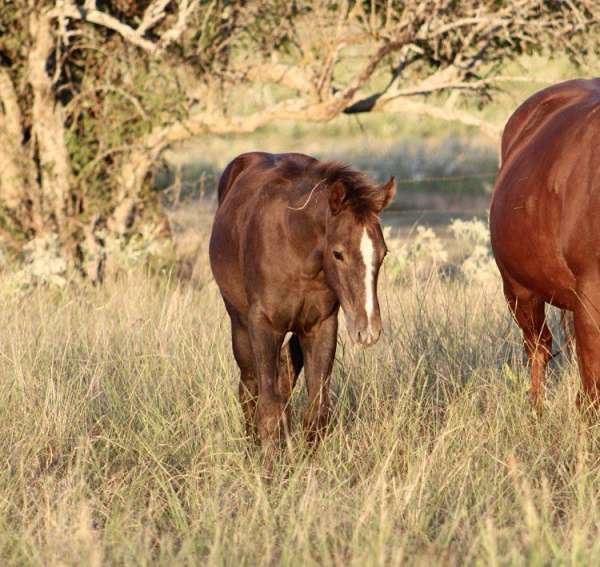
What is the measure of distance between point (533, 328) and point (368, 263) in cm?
193

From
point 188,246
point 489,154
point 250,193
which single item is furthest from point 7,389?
point 489,154

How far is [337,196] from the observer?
15.0 ft

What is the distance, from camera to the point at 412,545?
12.6 ft

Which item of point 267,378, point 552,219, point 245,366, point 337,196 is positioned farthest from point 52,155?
point 337,196

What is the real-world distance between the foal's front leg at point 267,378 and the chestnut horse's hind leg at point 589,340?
3.89 ft

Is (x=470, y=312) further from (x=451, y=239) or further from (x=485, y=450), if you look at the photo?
(x=451, y=239)

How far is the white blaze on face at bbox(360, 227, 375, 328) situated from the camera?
445 centimetres

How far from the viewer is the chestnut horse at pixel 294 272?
4543mm

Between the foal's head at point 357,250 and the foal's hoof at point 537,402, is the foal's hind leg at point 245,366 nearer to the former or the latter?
the foal's head at point 357,250

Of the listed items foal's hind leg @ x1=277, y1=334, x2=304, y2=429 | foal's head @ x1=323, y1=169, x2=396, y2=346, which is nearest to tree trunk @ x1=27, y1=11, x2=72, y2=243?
foal's hind leg @ x1=277, y1=334, x2=304, y2=429

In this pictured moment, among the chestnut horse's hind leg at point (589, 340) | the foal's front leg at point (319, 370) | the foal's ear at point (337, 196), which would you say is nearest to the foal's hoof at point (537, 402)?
the chestnut horse's hind leg at point (589, 340)

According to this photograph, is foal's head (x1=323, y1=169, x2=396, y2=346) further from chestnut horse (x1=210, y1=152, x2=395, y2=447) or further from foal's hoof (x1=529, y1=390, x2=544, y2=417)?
foal's hoof (x1=529, y1=390, x2=544, y2=417)

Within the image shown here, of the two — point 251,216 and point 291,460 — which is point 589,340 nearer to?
point 291,460

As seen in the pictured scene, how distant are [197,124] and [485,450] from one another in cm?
636
